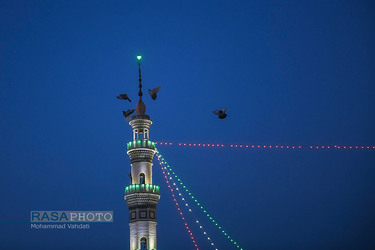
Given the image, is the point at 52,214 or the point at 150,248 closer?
the point at 150,248

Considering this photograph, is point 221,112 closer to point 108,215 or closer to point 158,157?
point 158,157

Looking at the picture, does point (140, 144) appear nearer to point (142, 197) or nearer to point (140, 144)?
point (140, 144)

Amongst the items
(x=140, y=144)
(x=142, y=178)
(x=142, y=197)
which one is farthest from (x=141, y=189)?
(x=140, y=144)

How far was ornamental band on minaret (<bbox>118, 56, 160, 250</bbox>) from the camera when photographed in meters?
66.9

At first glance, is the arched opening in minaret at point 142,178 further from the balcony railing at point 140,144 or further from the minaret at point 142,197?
the balcony railing at point 140,144

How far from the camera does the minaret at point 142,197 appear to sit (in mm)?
66875

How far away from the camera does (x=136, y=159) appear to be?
69562 mm

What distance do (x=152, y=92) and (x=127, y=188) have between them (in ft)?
29.7

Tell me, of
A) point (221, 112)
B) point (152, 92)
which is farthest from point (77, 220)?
point (221, 112)

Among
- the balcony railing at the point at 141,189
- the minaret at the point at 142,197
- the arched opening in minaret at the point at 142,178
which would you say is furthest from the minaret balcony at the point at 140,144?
the balcony railing at the point at 141,189

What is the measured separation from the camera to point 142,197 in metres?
67.2

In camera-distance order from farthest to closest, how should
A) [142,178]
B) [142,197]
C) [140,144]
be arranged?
[142,178] < [140,144] < [142,197]

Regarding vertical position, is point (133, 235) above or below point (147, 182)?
below

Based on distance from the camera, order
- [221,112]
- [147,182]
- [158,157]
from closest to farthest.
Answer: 1. [221,112]
2. [147,182]
3. [158,157]
